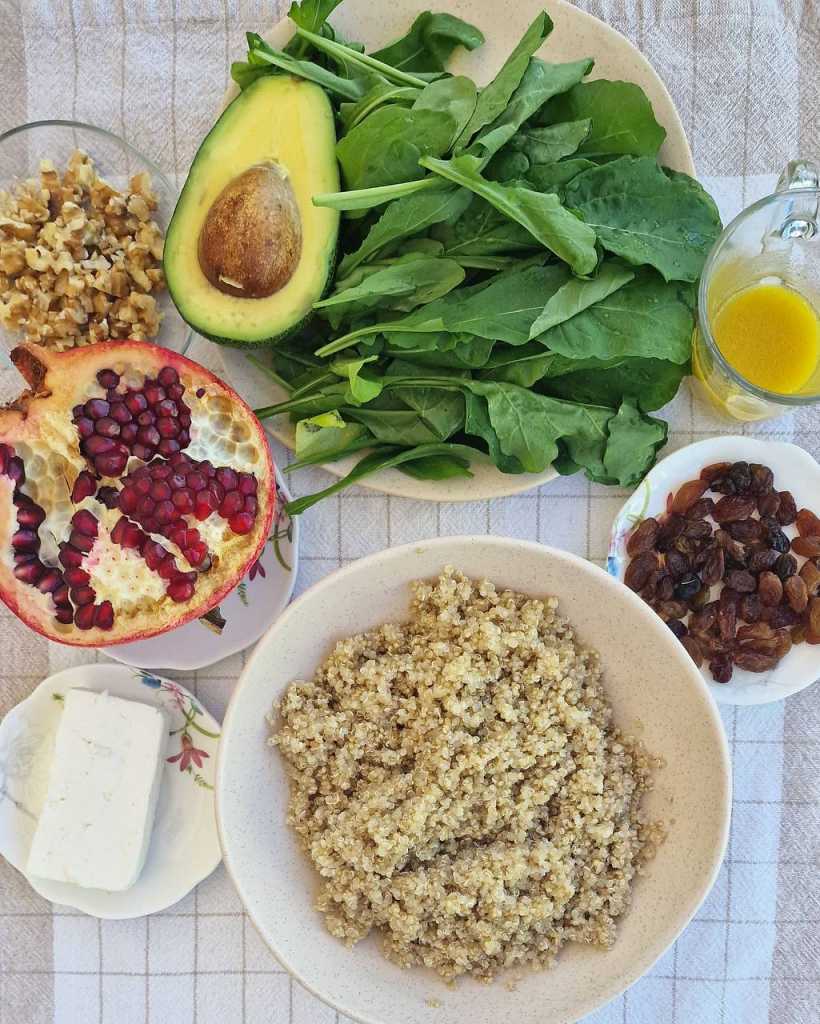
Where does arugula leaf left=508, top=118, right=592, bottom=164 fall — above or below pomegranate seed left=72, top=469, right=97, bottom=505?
above

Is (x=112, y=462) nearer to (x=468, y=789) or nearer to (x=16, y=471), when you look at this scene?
(x=16, y=471)

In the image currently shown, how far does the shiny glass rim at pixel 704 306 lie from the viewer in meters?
1.17

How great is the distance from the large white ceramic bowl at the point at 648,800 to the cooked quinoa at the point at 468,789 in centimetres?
2

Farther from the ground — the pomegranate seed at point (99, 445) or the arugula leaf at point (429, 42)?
the arugula leaf at point (429, 42)

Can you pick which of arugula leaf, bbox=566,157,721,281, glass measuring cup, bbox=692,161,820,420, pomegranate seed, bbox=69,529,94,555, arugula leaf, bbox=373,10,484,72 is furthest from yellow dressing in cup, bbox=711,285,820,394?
pomegranate seed, bbox=69,529,94,555

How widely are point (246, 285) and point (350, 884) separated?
0.74 meters

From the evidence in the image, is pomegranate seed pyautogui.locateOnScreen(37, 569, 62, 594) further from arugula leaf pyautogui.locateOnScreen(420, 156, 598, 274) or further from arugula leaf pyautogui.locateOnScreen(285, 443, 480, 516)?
arugula leaf pyautogui.locateOnScreen(420, 156, 598, 274)

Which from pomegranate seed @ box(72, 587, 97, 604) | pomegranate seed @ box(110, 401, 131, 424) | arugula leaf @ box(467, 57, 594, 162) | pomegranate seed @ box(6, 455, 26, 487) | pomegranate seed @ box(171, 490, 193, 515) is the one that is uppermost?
arugula leaf @ box(467, 57, 594, 162)

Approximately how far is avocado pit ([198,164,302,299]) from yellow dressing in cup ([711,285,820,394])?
0.60m

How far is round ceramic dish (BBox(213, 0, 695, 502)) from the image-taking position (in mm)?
1218

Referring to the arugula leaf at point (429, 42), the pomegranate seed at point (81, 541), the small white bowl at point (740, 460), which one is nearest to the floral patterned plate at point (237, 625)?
the pomegranate seed at point (81, 541)

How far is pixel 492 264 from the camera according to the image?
46.0 inches

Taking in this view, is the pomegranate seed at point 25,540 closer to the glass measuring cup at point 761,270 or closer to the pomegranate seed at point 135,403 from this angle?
the pomegranate seed at point 135,403

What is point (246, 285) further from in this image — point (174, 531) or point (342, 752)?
point (342, 752)
